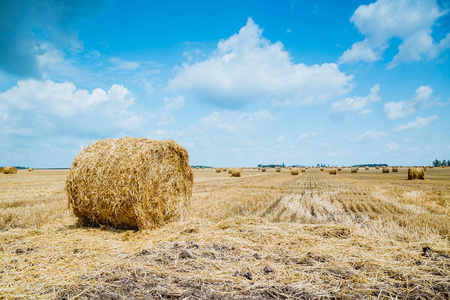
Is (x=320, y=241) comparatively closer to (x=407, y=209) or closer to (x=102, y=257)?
(x=102, y=257)

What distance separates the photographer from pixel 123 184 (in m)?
5.85

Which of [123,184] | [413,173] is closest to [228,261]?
[123,184]

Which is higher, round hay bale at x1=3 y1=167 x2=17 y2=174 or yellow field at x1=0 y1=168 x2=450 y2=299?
round hay bale at x1=3 y1=167 x2=17 y2=174

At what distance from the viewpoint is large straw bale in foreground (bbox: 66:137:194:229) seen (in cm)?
588

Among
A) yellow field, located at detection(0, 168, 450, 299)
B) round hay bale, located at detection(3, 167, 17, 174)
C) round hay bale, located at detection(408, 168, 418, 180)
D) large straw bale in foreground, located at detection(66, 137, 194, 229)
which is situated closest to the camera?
yellow field, located at detection(0, 168, 450, 299)

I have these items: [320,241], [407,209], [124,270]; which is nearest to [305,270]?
[320,241]

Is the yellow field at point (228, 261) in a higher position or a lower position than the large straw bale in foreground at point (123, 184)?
lower

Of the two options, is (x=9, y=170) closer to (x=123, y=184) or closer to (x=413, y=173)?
(x=123, y=184)

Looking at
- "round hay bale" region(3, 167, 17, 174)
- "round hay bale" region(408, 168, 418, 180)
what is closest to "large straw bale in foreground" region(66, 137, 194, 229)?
"round hay bale" region(408, 168, 418, 180)

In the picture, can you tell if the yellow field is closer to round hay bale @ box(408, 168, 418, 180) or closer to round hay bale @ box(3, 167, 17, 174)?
round hay bale @ box(408, 168, 418, 180)

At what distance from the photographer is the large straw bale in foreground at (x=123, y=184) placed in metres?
5.88

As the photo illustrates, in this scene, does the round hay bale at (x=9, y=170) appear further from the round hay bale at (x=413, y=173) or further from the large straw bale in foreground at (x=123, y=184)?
the round hay bale at (x=413, y=173)

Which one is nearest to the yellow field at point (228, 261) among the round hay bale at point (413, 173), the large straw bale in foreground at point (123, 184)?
the large straw bale in foreground at point (123, 184)

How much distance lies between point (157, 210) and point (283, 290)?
427cm
